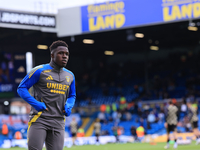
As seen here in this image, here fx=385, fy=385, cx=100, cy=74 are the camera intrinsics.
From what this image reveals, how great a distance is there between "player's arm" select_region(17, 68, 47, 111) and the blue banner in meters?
16.6

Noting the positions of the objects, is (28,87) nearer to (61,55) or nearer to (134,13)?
(61,55)

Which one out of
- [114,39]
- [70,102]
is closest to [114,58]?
[114,39]

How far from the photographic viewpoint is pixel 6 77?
1218 inches

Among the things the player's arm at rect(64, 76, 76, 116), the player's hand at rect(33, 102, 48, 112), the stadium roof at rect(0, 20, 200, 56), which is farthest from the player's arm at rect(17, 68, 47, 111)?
the stadium roof at rect(0, 20, 200, 56)

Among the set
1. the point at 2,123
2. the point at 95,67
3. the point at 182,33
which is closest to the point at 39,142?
the point at 2,123

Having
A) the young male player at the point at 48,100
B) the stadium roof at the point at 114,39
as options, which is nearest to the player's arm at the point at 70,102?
the young male player at the point at 48,100

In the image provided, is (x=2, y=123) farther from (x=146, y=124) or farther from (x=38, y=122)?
(x=38, y=122)

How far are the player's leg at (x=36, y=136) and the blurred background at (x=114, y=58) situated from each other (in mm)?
12265

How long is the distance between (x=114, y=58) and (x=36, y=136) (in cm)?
3651

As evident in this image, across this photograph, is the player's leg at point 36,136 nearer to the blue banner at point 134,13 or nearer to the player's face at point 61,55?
the player's face at point 61,55

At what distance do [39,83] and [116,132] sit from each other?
2100cm

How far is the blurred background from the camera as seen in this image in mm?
23172

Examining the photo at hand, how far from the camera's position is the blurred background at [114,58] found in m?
23.2

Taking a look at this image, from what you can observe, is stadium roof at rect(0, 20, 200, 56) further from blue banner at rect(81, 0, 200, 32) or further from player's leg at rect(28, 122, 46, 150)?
player's leg at rect(28, 122, 46, 150)
